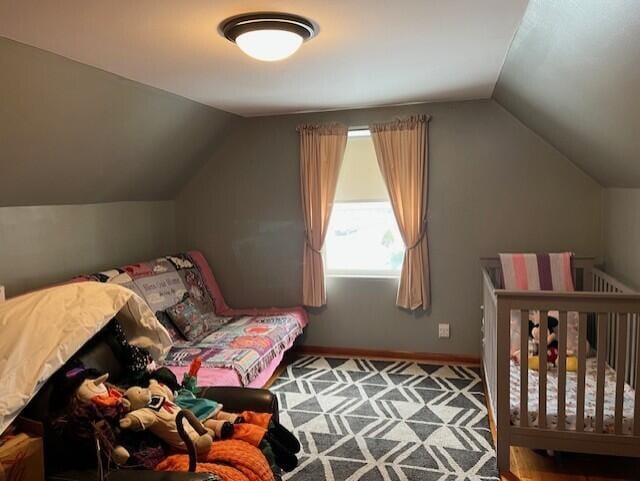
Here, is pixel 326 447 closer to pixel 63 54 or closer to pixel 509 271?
pixel 509 271

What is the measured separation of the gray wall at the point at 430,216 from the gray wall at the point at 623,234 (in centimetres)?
19

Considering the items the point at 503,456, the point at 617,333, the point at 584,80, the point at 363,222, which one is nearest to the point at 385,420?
the point at 503,456

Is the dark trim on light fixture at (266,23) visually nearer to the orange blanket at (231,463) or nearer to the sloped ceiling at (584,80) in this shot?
the sloped ceiling at (584,80)

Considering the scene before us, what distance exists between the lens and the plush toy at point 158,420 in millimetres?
1773

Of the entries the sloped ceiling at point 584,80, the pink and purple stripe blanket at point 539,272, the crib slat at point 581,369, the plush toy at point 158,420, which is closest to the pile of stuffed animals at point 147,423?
the plush toy at point 158,420

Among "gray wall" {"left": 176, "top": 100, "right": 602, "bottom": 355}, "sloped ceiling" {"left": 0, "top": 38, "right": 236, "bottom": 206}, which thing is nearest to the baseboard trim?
"gray wall" {"left": 176, "top": 100, "right": 602, "bottom": 355}

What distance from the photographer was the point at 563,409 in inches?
93.8

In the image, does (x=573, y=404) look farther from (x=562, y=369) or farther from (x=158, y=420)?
(x=158, y=420)

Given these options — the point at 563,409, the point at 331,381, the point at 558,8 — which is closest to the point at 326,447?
the point at 331,381

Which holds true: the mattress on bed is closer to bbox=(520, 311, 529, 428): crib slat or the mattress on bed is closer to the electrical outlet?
the electrical outlet

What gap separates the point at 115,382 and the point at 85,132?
1687 millimetres

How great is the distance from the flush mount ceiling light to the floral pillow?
83.1 inches

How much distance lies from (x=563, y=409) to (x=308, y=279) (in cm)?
235

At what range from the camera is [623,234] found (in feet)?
10.5
